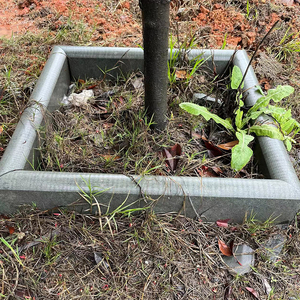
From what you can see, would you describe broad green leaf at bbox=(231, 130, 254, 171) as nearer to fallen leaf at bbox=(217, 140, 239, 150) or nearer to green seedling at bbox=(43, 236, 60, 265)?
fallen leaf at bbox=(217, 140, 239, 150)

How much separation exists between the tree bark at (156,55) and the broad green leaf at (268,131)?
0.53 meters

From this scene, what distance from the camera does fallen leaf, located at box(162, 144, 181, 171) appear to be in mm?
1793

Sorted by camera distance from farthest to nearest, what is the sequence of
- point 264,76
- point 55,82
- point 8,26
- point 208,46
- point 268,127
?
→ point 8,26 < point 208,46 < point 264,76 < point 55,82 < point 268,127

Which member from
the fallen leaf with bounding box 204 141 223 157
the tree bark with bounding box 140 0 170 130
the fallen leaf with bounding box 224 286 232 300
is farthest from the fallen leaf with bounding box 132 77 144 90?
the fallen leaf with bounding box 224 286 232 300

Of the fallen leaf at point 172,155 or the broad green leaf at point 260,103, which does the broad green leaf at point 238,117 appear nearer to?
the broad green leaf at point 260,103

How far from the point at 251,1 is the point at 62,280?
9.88 feet

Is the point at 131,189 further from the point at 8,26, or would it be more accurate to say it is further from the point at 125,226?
the point at 8,26

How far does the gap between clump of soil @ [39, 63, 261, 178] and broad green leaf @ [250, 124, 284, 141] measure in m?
0.18

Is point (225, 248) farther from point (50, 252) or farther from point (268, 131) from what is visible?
point (50, 252)

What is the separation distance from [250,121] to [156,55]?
710 millimetres

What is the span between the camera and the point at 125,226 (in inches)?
65.0

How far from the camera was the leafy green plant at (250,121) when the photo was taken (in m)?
1.70

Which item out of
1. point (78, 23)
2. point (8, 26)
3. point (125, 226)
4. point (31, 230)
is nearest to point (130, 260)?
point (125, 226)

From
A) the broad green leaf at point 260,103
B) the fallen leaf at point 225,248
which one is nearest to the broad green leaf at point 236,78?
the broad green leaf at point 260,103
